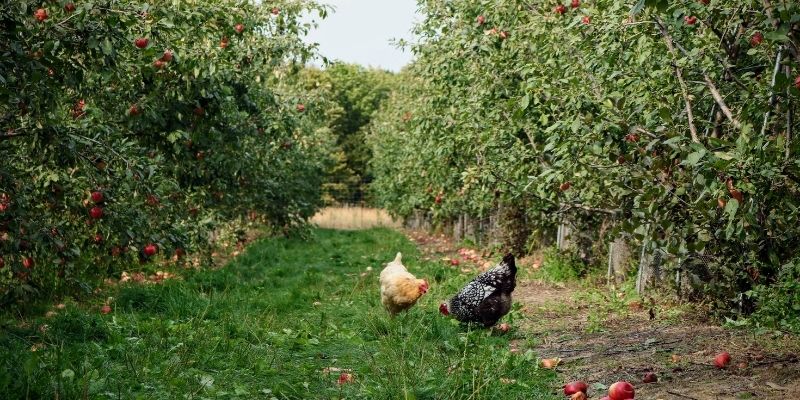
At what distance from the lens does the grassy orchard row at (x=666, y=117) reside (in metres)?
4.89

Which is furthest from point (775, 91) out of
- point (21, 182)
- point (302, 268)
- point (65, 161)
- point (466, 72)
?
point (302, 268)

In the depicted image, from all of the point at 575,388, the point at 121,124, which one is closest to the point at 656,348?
the point at 575,388

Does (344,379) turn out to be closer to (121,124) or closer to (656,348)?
(656,348)

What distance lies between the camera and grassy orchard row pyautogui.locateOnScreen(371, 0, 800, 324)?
193 inches

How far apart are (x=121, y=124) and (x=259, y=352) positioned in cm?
418

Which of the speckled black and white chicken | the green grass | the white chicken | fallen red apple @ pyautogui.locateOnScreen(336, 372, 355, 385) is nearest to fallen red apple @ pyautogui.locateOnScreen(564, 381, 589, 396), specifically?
the green grass

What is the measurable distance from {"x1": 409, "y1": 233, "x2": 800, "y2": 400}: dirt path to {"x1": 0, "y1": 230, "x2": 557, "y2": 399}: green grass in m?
0.36

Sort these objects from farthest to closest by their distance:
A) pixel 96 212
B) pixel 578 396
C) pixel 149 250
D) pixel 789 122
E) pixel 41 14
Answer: pixel 149 250 → pixel 96 212 → pixel 41 14 → pixel 789 122 → pixel 578 396

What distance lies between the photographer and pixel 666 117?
484 cm

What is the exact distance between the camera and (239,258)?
639 inches

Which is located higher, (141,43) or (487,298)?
(141,43)

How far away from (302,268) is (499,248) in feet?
12.3

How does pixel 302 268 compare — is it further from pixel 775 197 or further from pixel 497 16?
pixel 775 197

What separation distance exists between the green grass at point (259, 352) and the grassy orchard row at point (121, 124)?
1.91 ft
